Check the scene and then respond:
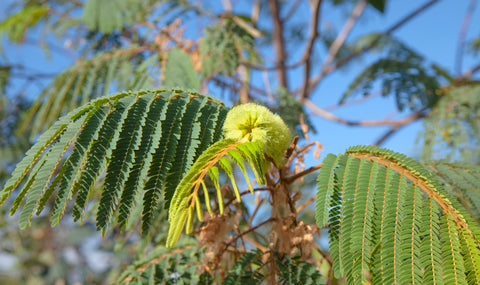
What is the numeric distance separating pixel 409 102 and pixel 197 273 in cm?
149

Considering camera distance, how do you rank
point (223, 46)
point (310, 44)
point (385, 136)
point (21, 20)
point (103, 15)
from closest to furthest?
point (223, 46), point (103, 15), point (21, 20), point (310, 44), point (385, 136)

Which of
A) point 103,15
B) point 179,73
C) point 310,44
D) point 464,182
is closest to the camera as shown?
point 464,182

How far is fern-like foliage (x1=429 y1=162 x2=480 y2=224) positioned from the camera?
94 cm

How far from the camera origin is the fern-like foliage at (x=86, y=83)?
159 cm

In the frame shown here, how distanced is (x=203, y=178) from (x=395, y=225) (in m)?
0.33

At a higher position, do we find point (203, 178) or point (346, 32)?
point (346, 32)

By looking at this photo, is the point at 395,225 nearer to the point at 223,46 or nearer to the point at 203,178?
the point at 203,178

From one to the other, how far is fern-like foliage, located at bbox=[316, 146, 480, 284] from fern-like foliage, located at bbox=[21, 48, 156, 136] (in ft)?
3.52

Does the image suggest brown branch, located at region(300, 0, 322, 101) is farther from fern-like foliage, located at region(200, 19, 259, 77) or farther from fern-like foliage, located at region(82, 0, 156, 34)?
fern-like foliage, located at region(82, 0, 156, 34)

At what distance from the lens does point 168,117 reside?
78 cm

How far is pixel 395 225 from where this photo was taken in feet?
2.07

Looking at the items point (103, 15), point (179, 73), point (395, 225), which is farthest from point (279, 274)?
point (103, 15)

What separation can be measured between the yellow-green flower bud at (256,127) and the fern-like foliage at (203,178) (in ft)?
0.09

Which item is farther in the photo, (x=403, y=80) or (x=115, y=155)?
(x=403, y=80)
